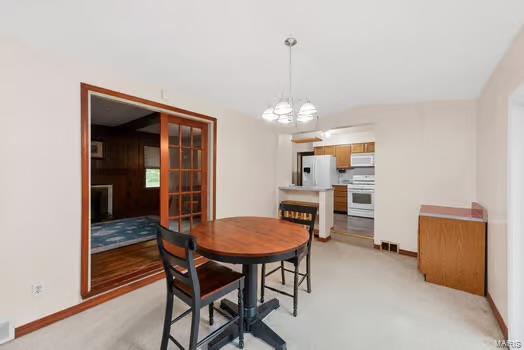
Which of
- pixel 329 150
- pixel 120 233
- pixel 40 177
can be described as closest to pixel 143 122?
pixel 120 233

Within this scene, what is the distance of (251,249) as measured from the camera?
1.54 metres

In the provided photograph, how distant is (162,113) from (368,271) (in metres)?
3.39

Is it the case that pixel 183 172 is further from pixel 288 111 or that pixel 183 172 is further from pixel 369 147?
pixel 369 147

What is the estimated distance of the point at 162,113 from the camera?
2.86 m

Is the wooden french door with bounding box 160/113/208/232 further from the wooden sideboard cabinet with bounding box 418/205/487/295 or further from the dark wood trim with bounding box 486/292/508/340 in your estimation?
the dark wood trim with bounding box 486/292/508/340

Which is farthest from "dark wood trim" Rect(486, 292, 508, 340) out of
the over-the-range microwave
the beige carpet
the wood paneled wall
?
the wood paneled wall

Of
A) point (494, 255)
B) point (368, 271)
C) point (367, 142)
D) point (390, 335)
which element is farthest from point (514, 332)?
point (367, 142)

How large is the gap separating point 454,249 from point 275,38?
2.91 metres

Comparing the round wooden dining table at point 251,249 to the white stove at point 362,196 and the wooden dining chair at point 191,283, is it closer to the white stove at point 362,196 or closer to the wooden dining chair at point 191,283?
the wooden dining chair at point 191,283

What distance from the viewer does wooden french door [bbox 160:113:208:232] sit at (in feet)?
9.52

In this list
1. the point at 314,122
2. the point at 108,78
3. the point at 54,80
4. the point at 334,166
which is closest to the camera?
the point at 54,80

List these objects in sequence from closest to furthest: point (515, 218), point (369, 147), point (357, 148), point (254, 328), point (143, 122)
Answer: point (515, 218) → point (254, 328) → point (143, 122) → point (369, 147) → point (357, 148)

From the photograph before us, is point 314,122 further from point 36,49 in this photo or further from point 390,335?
point 36,49

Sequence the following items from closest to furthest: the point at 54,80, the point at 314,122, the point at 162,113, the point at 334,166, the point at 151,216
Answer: the point at 54,80 < the point at 162,113 < the point at 314,122 < the point at 151,216 < the point at 334,166
